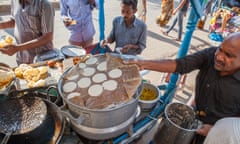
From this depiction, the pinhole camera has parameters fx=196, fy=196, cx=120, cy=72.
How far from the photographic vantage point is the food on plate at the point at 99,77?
4.34 ft

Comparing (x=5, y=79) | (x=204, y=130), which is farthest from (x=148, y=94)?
(x=5, y=79)

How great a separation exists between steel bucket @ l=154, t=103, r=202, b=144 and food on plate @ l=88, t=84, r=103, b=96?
889mm

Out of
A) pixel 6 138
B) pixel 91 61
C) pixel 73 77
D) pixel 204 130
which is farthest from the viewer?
pixel 204 130

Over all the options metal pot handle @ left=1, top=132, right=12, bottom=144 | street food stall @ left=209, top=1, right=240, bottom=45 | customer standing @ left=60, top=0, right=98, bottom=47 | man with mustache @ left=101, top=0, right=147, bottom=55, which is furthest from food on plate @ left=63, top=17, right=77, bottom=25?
street food stall @ left=209, top=1, right=240, bottom=45

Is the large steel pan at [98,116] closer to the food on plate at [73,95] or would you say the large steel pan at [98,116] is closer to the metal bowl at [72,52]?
the food on plate at [73,95]

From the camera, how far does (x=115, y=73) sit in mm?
1354

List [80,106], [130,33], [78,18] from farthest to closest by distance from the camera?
[78,18], [130,33], [80,106]

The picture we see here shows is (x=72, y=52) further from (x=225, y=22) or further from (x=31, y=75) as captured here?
(x=225, y=22)

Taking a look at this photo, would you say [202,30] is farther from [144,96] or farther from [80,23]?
[144,96]

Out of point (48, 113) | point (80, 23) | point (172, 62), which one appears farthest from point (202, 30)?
point (48, 113)

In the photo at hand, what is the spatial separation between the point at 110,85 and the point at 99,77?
115mm

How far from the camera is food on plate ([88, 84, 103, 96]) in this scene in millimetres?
1236

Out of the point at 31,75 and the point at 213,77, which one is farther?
the point at 31,75

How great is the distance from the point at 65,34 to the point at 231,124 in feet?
15.9
